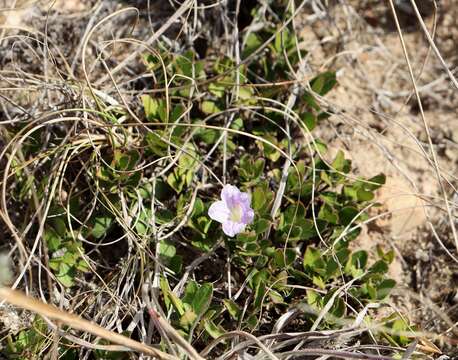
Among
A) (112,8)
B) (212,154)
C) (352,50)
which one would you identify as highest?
(112,8)

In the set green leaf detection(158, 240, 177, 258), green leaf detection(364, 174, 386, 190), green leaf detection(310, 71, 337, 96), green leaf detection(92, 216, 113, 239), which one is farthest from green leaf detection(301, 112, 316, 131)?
green leaf detection(92, 216, 113, 239)

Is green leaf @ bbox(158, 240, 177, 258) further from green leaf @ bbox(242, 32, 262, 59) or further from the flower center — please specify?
green leaf @ bbox(242, 32, 262, 59)

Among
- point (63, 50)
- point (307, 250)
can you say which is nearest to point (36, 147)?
point (63, 50)

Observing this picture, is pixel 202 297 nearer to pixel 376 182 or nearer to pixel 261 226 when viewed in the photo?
pixel 261 226

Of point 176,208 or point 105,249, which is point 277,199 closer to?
point 176,208

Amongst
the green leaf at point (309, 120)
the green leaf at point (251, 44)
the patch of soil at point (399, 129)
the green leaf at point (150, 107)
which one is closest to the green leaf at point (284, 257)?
the patch of soil at point (399, 129)

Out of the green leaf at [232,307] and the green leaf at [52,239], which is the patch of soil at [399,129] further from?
the green leaf at [52,239]
